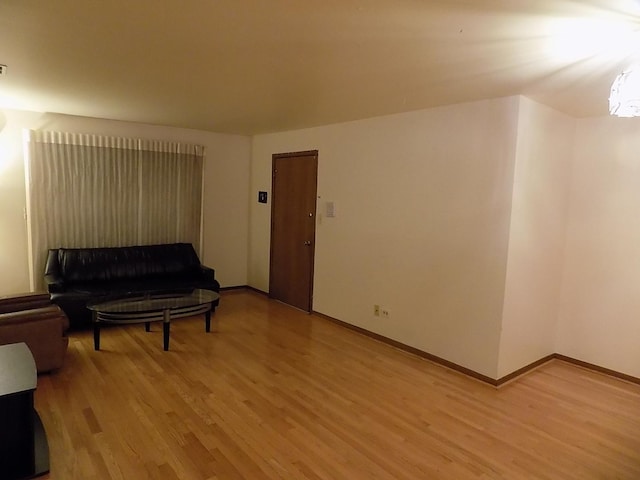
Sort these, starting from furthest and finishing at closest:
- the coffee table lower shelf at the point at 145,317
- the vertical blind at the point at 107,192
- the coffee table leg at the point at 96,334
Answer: the vertical blind at the point at 107,192, the coffee table leg at the point at 96,334, the coffee table lower shelf at the point at 145,317

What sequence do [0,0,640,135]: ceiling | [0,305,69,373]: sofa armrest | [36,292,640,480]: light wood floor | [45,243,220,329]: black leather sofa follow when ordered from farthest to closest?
[45,243,220,329]: black leather sofa < [0,305,69,373]: sofa armrest < [36,292,640,480]: light wood floor < [0,0,640,135]: ceiling

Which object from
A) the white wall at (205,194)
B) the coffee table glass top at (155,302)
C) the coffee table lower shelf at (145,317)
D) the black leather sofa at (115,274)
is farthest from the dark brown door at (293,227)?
the coffee table lower shelf at (145,317)

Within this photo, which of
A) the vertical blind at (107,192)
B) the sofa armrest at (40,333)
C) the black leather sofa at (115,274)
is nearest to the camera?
the sofa armrest at (40,333)

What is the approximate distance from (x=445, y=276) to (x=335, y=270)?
1.50m

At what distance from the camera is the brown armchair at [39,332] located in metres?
3.05

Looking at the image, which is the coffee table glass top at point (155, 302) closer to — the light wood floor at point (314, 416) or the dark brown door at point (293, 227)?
the light wood floor at point (314, 416)

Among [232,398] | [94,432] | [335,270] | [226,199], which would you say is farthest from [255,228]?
[94,432]

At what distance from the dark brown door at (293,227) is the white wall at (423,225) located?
0.63 ft

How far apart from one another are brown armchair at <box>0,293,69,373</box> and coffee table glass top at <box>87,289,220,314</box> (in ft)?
1.62

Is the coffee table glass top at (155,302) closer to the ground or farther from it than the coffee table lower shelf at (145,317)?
farther from it

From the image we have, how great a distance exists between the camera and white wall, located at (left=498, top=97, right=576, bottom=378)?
131 inches

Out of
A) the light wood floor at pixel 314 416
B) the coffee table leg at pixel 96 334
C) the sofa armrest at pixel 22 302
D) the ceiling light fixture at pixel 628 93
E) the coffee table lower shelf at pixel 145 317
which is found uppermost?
the ceiling light fixture at pixel 628 93

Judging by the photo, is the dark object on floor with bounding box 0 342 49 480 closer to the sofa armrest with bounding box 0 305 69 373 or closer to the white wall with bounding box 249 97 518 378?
the sofa armrest with bounding box 0 305 69 373

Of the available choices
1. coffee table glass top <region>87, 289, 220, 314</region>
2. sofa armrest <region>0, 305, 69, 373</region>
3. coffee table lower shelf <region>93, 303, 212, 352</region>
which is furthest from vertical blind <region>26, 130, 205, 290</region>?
sofa armrest <region>0, 305, 69, 373</region>
